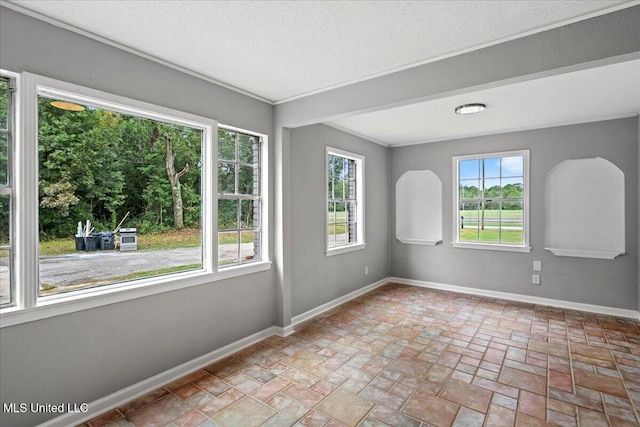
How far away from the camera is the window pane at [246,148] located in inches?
135

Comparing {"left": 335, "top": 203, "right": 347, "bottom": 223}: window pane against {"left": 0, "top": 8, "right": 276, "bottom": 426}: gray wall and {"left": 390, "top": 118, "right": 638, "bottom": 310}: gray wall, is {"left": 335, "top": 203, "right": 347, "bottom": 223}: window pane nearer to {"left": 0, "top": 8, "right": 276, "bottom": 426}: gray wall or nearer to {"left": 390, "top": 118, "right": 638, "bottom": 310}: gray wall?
{"left": 390, "top": 118, "right": 638, "bottom": 310}: gray wall

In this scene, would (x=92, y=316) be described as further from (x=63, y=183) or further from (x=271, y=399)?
(x=271, y=399)

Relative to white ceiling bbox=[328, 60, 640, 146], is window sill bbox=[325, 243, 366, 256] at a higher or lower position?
lower


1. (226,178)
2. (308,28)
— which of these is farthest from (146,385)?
(308,28)

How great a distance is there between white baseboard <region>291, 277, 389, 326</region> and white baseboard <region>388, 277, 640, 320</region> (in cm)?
60

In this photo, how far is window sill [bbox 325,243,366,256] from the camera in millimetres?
4545

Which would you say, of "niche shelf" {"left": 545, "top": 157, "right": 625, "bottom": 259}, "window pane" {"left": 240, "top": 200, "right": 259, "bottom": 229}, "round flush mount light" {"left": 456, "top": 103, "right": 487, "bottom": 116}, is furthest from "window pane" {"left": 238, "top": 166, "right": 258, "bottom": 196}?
"niche shelf" {"left": 545, "top": 157, "right": 625, "bottom": 259}

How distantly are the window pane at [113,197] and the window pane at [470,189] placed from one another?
4.23m

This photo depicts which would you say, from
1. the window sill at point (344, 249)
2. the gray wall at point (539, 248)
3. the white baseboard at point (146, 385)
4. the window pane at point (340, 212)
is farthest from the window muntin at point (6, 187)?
the gray wall at point (539, 248)

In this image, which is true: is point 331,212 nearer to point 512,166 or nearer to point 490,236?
point 490,236

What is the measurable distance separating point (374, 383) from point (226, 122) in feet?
8.92

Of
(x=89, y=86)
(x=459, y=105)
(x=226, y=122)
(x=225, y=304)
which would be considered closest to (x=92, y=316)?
(x=225, y=304)

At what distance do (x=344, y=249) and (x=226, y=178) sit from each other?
221 cm

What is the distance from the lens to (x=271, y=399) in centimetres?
242
